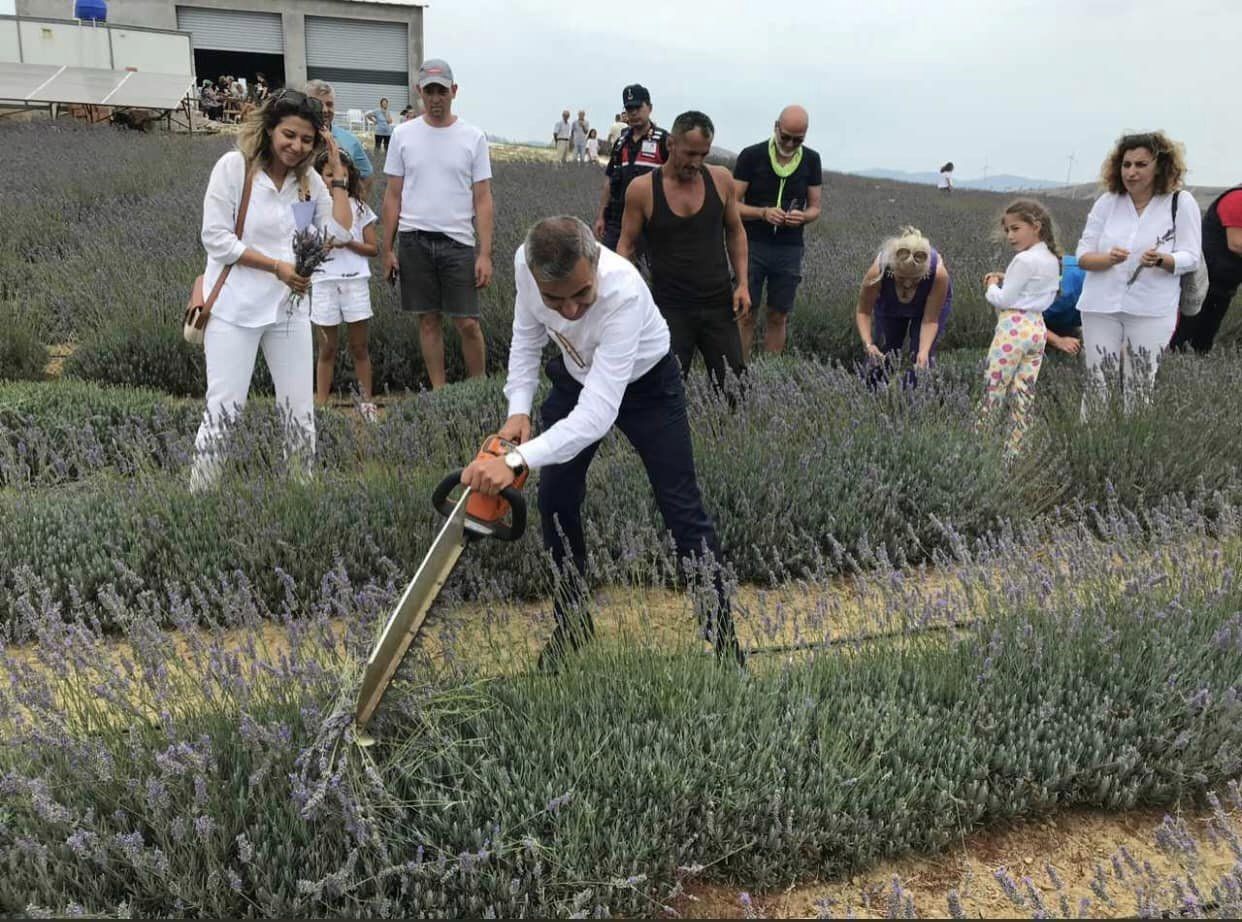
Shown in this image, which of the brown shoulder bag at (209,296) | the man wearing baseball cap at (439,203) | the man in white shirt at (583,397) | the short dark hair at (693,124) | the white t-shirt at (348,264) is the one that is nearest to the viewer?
the man in white shirt at (583,397)

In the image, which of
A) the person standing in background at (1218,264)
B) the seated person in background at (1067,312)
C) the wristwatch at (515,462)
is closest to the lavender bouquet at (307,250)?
the wristwatch at (515,462)

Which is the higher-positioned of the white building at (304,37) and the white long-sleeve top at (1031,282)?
the white building at (304,37)

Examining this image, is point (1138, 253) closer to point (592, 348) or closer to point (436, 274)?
point (592, 348)

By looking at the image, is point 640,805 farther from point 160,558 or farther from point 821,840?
point 160,558

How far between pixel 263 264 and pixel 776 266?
10.9 feet

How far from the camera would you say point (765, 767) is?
2.12 m

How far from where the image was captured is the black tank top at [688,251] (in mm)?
4414

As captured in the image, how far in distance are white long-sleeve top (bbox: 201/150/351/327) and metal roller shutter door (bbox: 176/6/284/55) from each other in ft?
114

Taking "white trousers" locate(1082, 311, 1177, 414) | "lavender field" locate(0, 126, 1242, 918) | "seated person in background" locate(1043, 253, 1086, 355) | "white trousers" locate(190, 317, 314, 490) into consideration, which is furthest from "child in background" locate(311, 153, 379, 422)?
"seated person in background" locate(1043, 253, 1086, 355)

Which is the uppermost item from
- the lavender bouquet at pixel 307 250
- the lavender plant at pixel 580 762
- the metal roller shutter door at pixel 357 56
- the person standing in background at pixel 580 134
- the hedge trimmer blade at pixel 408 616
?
the metal roller shutter door at pixel 357 56

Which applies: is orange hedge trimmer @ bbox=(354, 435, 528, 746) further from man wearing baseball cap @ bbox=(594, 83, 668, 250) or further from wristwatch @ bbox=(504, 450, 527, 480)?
man wearing baseball cap @ bbox=(594, 83, 668, 250)

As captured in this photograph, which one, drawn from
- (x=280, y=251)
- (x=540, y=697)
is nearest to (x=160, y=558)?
(x=280, y=251)

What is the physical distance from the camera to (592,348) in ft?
8.56

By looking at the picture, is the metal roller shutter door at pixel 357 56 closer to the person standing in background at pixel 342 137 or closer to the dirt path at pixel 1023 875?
the person standing in background at pixel 342 137
